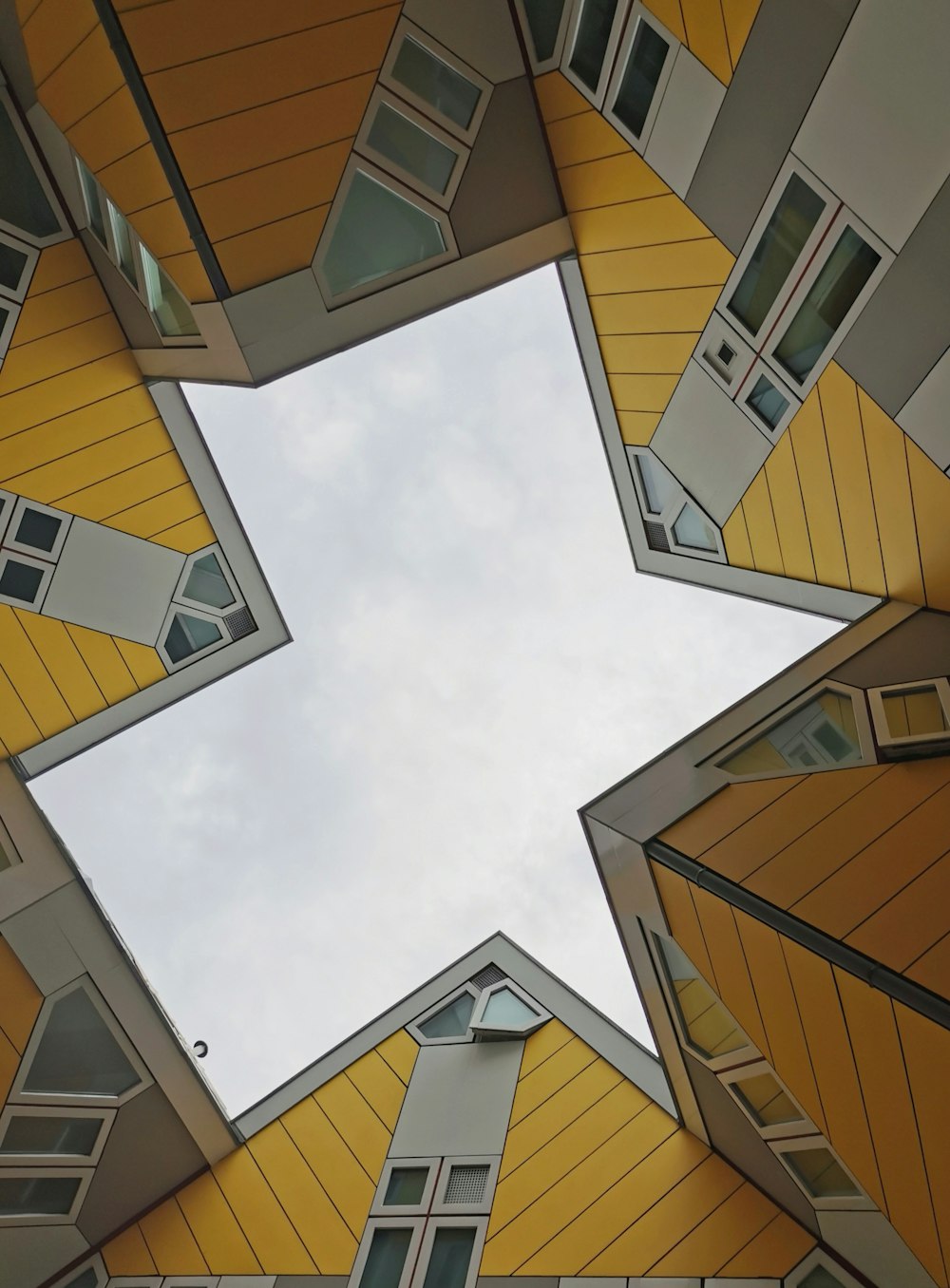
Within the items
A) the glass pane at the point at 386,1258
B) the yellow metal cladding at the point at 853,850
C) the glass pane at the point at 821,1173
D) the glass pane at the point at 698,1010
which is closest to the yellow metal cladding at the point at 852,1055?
the yellow metal cladding at the point at 853,850

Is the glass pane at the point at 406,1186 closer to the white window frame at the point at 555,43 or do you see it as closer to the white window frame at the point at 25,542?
the white window frame at the point at 25,542

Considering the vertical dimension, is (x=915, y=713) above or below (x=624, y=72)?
below

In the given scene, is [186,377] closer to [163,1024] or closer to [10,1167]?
[163,1024]

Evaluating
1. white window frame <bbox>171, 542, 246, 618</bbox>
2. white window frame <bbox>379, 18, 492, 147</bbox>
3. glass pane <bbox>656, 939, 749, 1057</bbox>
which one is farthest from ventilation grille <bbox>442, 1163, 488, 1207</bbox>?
white window frame <bbox>379, 18, 492, 147</bbox>

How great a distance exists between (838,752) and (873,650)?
3.27 ft

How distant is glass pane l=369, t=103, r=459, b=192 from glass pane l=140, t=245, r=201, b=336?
6.31 feet

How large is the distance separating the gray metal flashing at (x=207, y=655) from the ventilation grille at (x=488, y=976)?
4573mm

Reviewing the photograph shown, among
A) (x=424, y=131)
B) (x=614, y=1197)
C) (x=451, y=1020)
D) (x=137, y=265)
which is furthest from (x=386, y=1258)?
(x=424, y=131)

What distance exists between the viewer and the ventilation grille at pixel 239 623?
31.3ft

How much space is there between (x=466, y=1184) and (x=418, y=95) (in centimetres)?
924

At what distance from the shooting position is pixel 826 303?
5.66 meters

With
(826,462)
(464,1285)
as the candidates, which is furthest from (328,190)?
(464,1285)

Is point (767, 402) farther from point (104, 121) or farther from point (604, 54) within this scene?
point (104, 121)

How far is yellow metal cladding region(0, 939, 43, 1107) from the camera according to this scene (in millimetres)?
7879
